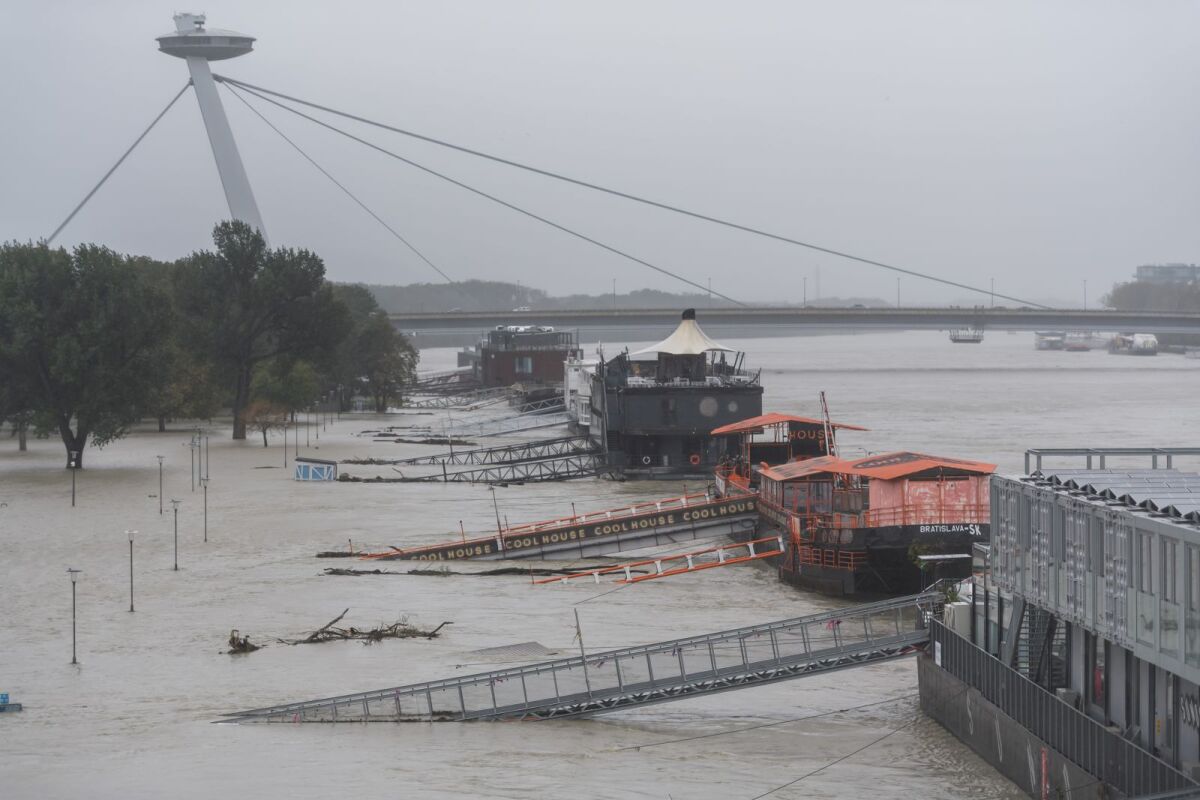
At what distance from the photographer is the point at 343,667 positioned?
2192 centimetres

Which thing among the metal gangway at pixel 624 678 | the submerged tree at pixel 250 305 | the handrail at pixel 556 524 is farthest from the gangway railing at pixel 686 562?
the submerged tree at pixel 250 305

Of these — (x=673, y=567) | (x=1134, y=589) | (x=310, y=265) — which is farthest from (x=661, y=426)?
(x=1134, y=589)

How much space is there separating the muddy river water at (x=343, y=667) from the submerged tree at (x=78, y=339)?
245 inches

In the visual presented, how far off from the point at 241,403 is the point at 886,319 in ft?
208

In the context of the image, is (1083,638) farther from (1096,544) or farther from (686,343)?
(686,343)

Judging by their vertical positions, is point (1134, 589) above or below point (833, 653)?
above

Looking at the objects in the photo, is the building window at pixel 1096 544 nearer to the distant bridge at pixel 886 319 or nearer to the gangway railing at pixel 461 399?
the gangway railing at pixel 461 399

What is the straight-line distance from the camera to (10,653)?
22.9m

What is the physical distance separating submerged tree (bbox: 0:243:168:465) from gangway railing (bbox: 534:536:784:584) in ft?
94.3

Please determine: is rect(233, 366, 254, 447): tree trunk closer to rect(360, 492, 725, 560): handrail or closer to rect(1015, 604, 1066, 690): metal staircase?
rect(360, 492, 725, 560): handrail

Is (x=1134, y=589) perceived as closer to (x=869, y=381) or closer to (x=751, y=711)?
(x=751, y=711)

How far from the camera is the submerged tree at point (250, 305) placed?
238ft

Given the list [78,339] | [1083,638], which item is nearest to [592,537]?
[1083,638]

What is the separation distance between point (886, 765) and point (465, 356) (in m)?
155
